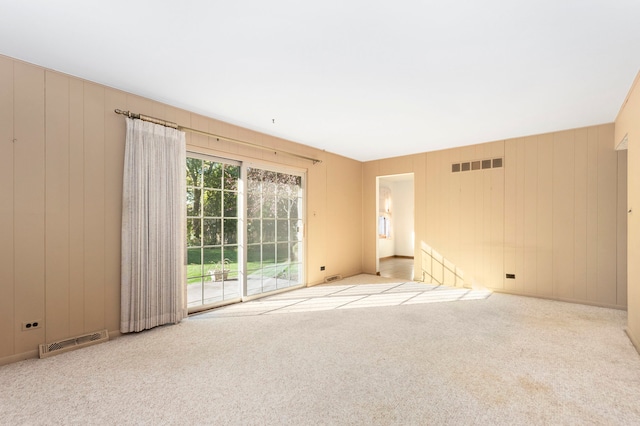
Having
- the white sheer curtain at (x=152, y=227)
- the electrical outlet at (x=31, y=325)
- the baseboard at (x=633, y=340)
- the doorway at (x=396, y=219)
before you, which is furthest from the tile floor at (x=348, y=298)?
the doorway at (x=396, y=219)

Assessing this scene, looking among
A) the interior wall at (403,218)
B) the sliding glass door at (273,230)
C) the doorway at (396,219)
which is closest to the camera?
the sliding glass door at (273,230)

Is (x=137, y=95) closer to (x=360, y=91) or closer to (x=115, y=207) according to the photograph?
(x=115, y=207)

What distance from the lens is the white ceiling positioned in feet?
6.42

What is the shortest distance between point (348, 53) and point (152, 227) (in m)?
2.68

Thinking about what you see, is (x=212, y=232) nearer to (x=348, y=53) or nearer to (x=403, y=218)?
(x=348, y=53)

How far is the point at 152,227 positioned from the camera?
3.31 m

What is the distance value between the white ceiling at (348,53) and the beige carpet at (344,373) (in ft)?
8.39

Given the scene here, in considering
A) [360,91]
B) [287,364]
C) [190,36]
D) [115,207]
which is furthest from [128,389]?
[360,91]

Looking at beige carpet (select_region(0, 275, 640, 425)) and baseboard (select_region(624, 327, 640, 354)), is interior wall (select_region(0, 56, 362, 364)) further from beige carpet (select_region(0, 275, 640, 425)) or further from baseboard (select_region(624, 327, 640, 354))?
baseboard (select_region(624, 327, 640, 354))

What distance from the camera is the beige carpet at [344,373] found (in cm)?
189

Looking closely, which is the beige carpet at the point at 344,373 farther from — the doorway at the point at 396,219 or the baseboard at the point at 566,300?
the doorway at the point at 396,219

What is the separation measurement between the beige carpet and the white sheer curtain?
28 centimetres

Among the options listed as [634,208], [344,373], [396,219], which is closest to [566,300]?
[634,208]

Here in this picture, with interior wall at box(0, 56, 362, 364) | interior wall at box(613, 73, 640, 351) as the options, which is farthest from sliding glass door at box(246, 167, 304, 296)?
interior wall at box(613, 73, 640, 351)
